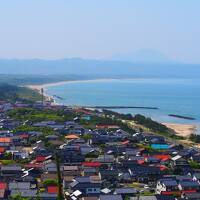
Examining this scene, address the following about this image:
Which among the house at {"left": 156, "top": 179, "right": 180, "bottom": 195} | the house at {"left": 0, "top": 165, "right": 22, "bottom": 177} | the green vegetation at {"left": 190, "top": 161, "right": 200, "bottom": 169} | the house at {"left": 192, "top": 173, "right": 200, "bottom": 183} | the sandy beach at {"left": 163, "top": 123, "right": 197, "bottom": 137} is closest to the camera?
the house at {"left": 156, "top": 179, "right": 180, "bottom": 195}

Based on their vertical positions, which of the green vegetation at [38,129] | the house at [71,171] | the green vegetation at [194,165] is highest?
the house at [71,171]

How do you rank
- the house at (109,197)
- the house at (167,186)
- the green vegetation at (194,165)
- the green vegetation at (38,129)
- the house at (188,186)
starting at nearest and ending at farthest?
the house at (109,197)
the house at (167,186)
the house at (188,186)
the green vegetation at (194,165)
the green vegetation at (38,129)

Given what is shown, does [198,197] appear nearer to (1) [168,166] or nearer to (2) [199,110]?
(1) [168,166]

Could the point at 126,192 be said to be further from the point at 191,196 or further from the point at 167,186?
the point at 191,196

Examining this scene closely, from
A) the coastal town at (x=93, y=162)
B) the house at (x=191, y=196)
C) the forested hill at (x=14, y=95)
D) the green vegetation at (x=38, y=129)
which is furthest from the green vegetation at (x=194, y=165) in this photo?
the forested hill at (x=14, y=95)

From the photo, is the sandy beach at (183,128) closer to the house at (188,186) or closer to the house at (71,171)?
the house at (71,171)

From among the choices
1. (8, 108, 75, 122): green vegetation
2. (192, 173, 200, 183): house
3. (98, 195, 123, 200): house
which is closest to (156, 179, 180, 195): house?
(192, 173, 200, 183): house

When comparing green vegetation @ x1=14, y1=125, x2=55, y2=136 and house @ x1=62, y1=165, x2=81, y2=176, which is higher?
house @ x1=62, y1=165, x2=81, y2=176

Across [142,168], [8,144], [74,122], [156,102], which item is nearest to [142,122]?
[74,122]

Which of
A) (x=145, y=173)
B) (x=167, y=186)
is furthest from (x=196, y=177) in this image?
(x=145, y=173)

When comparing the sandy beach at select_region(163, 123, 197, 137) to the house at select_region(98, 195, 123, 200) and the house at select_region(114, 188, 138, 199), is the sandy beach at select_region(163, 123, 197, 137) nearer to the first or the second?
the house at select_region(114, 188, 138, 199)
